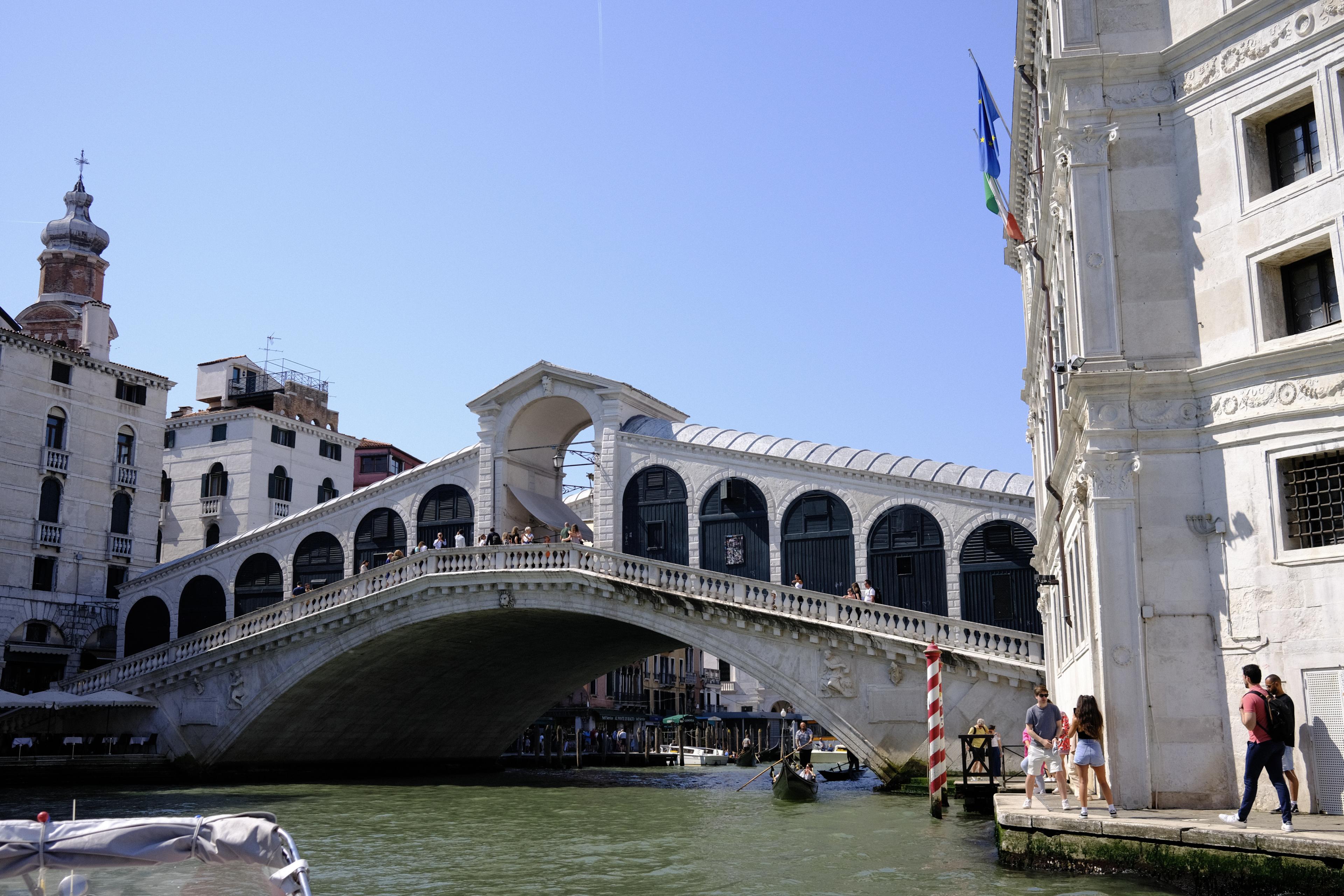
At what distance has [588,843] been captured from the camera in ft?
56.6

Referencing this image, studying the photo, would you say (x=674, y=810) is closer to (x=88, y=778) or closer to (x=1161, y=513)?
(x=1161, y=513)

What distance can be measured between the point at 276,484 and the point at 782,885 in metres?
36.1

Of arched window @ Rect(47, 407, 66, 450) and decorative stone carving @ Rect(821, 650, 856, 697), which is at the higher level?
arched window @ Rect(47, 407, 66, 450)

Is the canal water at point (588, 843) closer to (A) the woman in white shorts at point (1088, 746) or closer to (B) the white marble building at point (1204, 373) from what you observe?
(A) the woman in white shorts at point (1088, 746)

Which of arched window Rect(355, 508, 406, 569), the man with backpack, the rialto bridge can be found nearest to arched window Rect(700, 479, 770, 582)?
the rialto bridge

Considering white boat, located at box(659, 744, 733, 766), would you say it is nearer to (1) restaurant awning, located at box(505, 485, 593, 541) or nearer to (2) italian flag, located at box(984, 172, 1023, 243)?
(1) restaurant awning, located at box(505, 485, 593, 541)

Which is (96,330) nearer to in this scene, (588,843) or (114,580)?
(114,580)

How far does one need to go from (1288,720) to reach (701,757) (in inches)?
1767

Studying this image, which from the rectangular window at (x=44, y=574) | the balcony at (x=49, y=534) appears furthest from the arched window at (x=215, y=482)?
the rectangular window at (x=44, y=574)

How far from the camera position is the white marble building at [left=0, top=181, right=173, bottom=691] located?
3484 centimetres

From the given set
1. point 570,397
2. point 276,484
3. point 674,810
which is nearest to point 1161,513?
point 674,810

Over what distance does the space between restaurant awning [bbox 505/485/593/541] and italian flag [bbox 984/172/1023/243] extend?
17.0 m

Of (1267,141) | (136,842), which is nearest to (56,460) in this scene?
(136,842)

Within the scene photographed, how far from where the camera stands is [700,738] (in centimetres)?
6272
